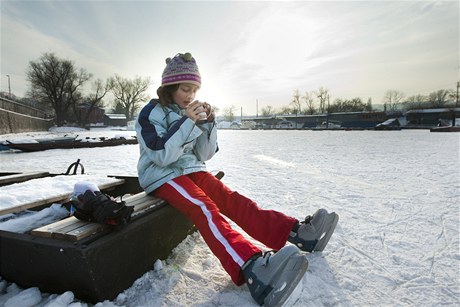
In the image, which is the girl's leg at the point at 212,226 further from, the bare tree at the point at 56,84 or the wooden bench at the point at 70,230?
the bare tree at the point at 56,84

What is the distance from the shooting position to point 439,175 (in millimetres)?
5051

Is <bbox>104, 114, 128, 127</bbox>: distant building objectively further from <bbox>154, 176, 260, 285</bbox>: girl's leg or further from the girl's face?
<bbox>154, 176, 260, 285</bbox>: girl's leg

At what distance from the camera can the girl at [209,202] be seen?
4.59 ft

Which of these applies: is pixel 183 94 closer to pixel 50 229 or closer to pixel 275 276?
pixel 50 229

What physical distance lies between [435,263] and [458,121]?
53229 mm

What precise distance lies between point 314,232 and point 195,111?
126 cm

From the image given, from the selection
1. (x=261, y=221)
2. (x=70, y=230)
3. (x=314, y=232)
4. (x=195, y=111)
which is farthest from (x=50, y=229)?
(x=314, y=232)

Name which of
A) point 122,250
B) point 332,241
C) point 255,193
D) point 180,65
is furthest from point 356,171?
point 122,250

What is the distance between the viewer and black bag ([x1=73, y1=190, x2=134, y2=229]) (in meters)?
1.46

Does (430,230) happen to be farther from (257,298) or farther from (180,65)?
(180,65)

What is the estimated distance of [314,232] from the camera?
1974 mm

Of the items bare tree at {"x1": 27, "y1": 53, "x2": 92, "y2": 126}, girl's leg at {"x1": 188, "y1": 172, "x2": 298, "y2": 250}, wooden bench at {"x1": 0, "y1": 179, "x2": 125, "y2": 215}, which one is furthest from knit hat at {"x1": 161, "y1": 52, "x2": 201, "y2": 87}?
bare tree at {"x1": 27, "y1": 53, "x2": 92, "y2": 126}

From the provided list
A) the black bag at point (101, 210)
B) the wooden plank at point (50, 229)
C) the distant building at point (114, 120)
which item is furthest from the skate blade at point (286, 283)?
the distant building at point (114, 120)

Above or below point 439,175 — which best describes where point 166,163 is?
above
